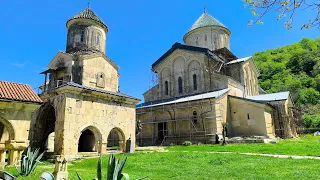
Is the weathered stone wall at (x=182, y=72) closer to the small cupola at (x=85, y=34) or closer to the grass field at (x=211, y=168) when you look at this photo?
the small cupola at (x=85, y=34)

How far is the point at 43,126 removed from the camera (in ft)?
54.4

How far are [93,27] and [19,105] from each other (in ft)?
33.4

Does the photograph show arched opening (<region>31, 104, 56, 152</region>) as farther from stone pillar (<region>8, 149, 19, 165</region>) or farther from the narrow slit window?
the narrow slit window

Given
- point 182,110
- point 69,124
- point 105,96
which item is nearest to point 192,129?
point 182,110

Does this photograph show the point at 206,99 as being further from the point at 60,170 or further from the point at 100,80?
the point at 60,170

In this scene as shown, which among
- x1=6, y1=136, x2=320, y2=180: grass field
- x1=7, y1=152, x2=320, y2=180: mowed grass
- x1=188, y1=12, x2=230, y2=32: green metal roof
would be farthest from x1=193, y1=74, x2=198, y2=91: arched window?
x1=7, y1=152, x2=320, y2=180: mowed grass

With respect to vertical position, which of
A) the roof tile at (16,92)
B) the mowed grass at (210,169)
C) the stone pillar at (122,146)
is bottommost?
the mowed grass at (210,169)

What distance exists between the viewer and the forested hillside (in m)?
42.1

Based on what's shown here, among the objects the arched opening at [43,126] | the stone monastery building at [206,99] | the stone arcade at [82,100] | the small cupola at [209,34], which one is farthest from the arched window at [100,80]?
the small cupola at [209,34]

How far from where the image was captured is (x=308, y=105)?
137ft

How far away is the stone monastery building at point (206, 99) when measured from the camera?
2050 centimetres

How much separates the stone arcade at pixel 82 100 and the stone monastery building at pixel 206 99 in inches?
258

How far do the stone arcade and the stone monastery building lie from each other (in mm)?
6552

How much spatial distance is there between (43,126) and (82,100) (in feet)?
15.7
